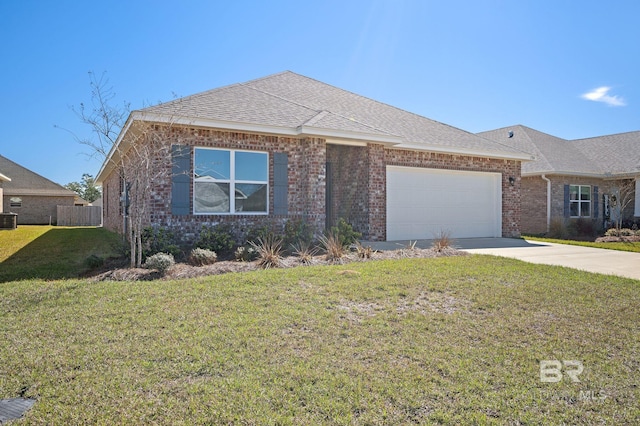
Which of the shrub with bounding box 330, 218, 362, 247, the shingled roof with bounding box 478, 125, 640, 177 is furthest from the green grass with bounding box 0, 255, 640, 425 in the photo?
the shingled roof with bounding box 478, 125, 640, 177

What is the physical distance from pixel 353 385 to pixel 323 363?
48cm

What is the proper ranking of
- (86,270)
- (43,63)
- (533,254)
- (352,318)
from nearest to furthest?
(352,318) < (86,270) < (533,254) < (43,63)

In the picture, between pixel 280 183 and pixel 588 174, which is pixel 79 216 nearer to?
pixel 280 183

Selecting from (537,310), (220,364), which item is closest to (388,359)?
(220,364)

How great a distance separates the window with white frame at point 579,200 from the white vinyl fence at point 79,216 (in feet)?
102

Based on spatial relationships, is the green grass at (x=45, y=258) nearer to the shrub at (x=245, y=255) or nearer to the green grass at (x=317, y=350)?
the green grass at (x=317, y=350)

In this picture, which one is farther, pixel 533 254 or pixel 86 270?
pixel 533 254

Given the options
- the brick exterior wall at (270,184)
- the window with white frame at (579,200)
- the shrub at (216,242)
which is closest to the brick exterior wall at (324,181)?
the brick exterior wall at (270,184)

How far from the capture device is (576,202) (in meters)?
20.4

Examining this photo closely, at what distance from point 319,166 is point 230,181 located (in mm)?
2575

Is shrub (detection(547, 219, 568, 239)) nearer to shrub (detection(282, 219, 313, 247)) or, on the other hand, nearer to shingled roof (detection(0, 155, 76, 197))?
shrub (detection(282, 219, 313, 247))

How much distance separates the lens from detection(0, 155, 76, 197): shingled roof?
3044cm

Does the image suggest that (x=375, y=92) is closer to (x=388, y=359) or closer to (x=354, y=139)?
(x=354, y=139)

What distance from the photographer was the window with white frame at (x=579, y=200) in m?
20.2
